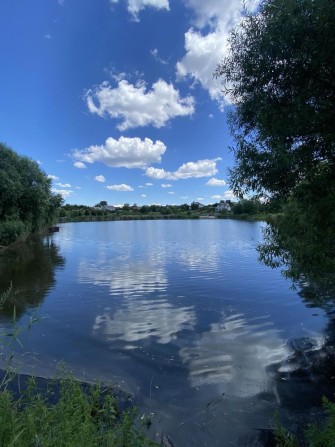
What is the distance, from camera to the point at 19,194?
42625mm

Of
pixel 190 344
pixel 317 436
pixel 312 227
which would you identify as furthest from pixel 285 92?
pixel 190 344

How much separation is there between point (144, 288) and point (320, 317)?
8.79 m

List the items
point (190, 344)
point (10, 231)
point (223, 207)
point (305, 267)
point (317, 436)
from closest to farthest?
point (317, 436)
point (305, 267)
point (190, 344)
point (10, 231)
point (223, 207)

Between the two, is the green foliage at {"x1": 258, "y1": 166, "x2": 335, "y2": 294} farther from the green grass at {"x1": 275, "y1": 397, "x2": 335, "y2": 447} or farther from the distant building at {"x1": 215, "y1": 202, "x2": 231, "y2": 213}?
the distant building at {"x1": 215, "y1": 202, "x2": 231, "y2": 213}

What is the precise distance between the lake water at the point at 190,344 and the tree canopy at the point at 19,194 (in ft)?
73.0

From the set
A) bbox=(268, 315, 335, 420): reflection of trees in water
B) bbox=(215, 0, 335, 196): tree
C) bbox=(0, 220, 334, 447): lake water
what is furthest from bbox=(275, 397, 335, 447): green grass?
bbox=(215, 0, 335, 196): tree

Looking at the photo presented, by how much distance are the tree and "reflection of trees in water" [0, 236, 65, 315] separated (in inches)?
404

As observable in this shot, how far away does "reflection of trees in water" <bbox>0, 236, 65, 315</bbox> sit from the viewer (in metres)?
14.2

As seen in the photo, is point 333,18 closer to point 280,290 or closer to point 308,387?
point 308,387

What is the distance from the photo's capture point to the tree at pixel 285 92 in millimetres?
6020

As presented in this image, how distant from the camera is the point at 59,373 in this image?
762cm

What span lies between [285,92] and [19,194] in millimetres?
42680

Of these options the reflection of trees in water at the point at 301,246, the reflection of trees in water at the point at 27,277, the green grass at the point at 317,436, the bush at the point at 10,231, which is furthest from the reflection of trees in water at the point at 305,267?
the bush at the point at 10,231

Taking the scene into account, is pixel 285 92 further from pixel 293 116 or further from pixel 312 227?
pixel 312 227
